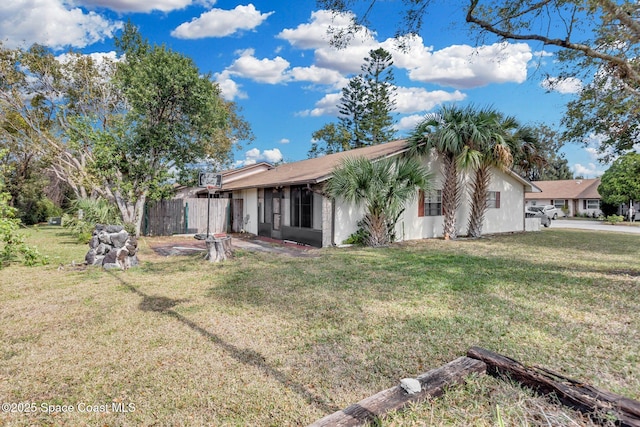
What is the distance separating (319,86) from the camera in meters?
29.9

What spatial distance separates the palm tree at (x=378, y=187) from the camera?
10828 mm

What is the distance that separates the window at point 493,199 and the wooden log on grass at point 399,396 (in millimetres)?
14247

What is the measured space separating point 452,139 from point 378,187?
145 inches

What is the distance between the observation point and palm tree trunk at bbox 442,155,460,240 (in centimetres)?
1320

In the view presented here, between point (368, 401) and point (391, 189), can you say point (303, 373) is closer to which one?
point (368, 401)

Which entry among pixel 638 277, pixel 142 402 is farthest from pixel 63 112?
pixel 638 277

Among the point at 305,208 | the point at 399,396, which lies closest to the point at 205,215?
the point at 305,208

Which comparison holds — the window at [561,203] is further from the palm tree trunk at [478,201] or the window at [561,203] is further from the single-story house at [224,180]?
the single-story house at [224,180]

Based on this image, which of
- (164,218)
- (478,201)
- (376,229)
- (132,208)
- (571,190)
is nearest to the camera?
(376,229)

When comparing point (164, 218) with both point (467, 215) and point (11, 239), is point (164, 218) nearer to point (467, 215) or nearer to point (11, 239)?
point (11, 239)

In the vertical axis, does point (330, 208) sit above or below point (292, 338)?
above

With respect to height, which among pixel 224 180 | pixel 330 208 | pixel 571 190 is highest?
pixel 571 190

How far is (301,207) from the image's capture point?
41.3 feet

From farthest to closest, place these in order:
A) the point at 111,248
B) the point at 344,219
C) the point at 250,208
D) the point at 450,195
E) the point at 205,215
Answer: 1. the point at 205,215
2. the point at 250,208
3. the point at 450,195
4. the point at 344,219
5. the point at 111,248
